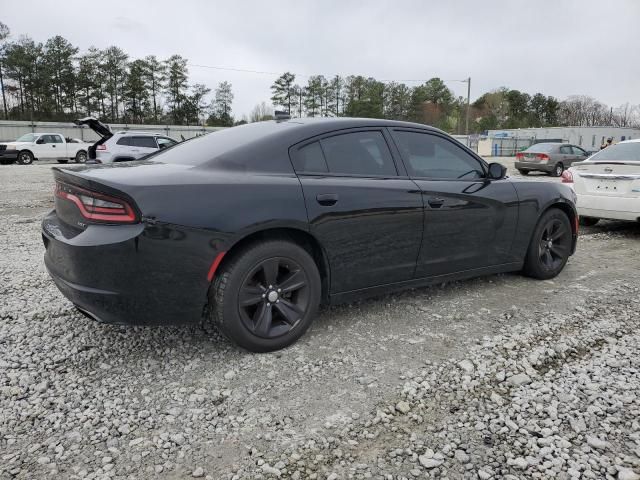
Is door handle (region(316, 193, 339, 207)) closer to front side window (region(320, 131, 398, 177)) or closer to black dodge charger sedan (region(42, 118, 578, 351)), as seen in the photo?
black dodge charger sedan (region(42, 118, 578, 351))

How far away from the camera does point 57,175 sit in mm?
3066

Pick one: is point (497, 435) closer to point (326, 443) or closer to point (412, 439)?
point (412, 439)

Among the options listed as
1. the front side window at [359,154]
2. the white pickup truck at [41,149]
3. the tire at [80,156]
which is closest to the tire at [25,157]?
the white pickup truck at [41,149]

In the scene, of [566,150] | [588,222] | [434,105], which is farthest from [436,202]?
[434,105]

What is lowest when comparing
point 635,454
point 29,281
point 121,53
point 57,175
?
point 635,454

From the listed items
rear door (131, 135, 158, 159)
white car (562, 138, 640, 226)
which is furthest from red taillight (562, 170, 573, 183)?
rear door (131, 135, 158, 159)

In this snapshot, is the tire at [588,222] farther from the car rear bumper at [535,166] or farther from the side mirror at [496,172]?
the car rear bumper at [535,166]

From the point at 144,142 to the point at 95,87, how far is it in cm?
4733

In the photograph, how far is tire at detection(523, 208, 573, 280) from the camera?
175 inches

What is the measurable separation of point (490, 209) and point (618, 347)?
137cm

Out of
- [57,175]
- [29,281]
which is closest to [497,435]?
[57,175]

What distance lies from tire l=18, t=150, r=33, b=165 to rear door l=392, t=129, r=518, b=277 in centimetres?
2526

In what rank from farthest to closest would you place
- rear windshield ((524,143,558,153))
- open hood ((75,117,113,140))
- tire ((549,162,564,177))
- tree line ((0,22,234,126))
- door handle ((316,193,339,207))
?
1. tree line ((0,22,234,126))
2. rear windshield ((524,143,558,153))
3. tire ((549,162,564,177))
4. open hood ((75,117,113,140))
5. door handle ((316,193,339,207))

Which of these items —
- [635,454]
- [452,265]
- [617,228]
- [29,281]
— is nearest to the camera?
[635,454]
